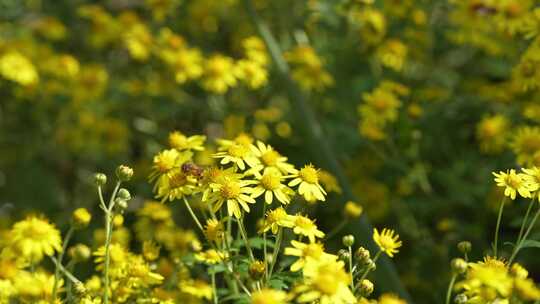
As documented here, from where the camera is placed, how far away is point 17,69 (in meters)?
4.61

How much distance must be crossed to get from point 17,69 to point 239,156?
2.45m

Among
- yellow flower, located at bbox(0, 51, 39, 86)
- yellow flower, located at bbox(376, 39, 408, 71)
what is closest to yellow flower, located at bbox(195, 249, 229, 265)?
yellow flower, located at bbox(376, 39, 408, 71)

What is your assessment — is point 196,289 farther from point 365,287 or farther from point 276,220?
point 365,287

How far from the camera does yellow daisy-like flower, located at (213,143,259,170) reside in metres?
2.64

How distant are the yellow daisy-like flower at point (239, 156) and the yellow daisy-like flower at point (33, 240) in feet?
1.97

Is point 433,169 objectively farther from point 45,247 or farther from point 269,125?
point 45,247

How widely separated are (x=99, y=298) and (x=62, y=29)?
3.24 meters

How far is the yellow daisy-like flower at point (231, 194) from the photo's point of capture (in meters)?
2.46

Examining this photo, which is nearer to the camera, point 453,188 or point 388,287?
point 388,287

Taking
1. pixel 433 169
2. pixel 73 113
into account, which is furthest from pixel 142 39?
pixel 433 169

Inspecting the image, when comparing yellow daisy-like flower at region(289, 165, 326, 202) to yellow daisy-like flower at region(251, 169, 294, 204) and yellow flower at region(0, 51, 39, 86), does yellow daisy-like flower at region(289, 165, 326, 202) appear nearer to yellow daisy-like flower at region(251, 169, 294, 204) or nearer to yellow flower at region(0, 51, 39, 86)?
yellow daisy-like flower at region(251, 169, 294, 204)

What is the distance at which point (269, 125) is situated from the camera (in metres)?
4.59

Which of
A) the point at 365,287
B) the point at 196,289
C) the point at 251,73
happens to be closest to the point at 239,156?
the point at 196,289

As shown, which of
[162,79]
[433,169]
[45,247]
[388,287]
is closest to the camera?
[45,247]
